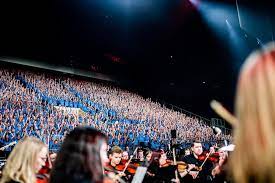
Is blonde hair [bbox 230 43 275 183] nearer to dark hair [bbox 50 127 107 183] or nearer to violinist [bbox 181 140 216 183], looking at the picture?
dark hair [bbox 50 127 107 183]

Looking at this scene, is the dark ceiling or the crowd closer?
the crowd

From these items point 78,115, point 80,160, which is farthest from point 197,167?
point 78,115

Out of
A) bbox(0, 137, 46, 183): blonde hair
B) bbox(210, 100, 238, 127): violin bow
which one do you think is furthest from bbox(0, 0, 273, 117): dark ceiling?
bbox(210, 100, 238, 127): violin bow

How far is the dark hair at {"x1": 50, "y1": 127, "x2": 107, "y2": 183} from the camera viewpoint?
1.94m

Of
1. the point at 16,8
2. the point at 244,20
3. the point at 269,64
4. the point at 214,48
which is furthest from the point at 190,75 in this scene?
the point at 269,64

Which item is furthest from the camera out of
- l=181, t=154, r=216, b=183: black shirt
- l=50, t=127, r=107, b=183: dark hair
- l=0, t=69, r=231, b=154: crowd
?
l=0, t=69, r=231, b=154: crowd

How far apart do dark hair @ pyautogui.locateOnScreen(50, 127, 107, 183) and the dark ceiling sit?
691 inches

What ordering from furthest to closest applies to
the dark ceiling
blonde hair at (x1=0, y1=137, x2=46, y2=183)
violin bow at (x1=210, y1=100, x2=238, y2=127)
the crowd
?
the dark ceiling < the crowd < blonde hair at (x1=0, y1=137, x2=46, y2=183) < violin bow at (x1=210, y1=100, x2=238, y2=127)

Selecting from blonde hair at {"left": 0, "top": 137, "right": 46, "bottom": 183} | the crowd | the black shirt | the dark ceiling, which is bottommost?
the black shirt

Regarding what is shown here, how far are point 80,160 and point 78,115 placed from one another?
14.4 metres

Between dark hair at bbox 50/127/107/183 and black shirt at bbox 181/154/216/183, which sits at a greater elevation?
dark hair at bbox 50/127/107/183

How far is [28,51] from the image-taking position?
24125 mm

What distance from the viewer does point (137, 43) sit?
86.7 ft

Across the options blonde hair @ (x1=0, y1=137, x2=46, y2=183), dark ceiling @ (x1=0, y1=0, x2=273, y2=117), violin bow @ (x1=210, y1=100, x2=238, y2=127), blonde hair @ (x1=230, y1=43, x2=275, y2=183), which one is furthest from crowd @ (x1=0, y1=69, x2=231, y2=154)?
blonde hair @ (x1=230, y1=43, x2=275, y2=183)
